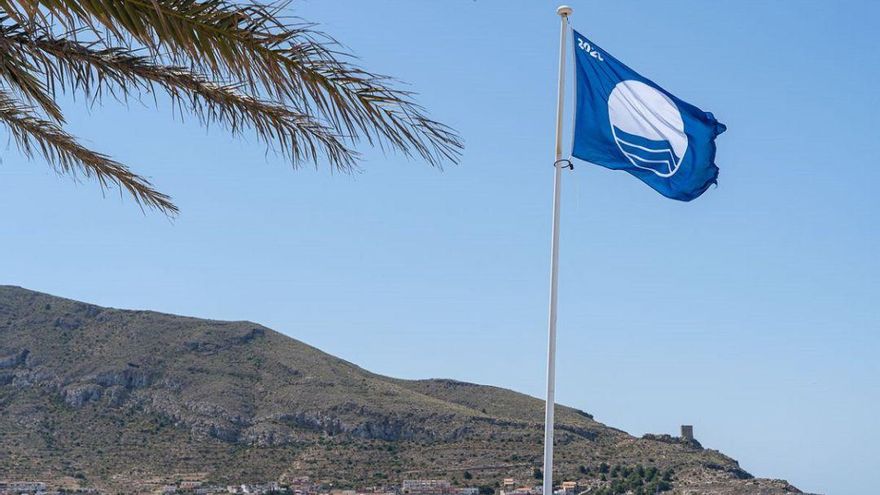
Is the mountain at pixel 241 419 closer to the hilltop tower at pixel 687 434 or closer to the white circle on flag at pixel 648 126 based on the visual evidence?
the hilltop tower at pixel 687 434

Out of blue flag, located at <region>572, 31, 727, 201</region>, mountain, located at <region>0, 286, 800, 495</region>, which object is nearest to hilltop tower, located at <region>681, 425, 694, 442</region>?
mountain, located at <region>0, 286, 800, 495</region>

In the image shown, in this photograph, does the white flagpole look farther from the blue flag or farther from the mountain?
the mountain

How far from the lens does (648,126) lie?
27.1 feet

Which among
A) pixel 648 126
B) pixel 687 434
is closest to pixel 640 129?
pixel 648 126

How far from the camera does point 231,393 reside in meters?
72.4

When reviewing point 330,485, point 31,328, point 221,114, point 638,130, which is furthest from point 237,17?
point 31,328

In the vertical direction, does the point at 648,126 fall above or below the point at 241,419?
below

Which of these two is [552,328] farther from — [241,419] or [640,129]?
[241,419]

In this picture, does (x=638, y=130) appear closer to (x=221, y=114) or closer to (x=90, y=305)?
(x=221, y=114)

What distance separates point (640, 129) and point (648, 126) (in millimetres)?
60

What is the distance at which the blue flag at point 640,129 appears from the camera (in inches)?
324

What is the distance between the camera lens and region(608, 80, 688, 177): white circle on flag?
823cm

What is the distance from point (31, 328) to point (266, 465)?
72.6 feet

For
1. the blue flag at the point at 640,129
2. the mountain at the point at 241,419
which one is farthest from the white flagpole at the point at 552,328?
the mountain at the point at 241,419
